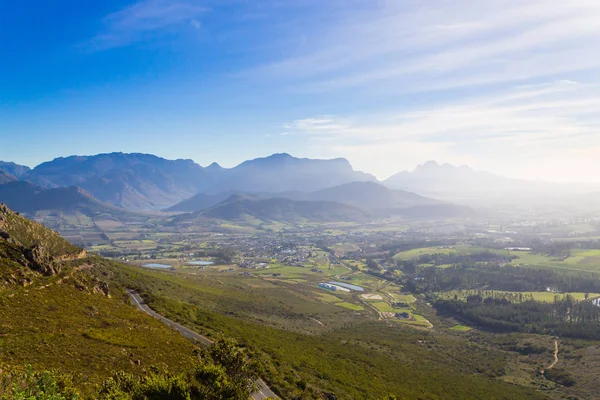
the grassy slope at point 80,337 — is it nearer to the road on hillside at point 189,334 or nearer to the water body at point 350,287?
the road on hillside at point 189,334

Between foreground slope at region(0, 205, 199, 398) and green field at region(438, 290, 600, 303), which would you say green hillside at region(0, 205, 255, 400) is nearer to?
foreground slope at region(0, 205, 199, 398)

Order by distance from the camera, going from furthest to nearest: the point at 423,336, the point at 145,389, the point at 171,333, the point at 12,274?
the point at 423,336
the point at 171,333
the point at 12,274
the point at 145,389

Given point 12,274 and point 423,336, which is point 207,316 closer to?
point 12,274

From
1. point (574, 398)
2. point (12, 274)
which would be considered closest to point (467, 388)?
point (574, 398)

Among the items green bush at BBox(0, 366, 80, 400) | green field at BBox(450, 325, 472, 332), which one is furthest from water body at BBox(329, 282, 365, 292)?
green bush at BBox(0, 366, 80, 400)

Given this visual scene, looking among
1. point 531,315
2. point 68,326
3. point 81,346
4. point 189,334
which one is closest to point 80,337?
point 81,346

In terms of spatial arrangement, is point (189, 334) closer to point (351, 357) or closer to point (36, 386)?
point (36, 386)

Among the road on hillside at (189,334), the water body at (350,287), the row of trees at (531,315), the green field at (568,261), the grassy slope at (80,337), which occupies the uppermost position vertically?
the grassy slope at (80,337)

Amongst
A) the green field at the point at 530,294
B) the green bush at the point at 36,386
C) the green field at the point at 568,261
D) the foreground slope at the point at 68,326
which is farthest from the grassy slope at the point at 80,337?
the green field at the point at 568,261
